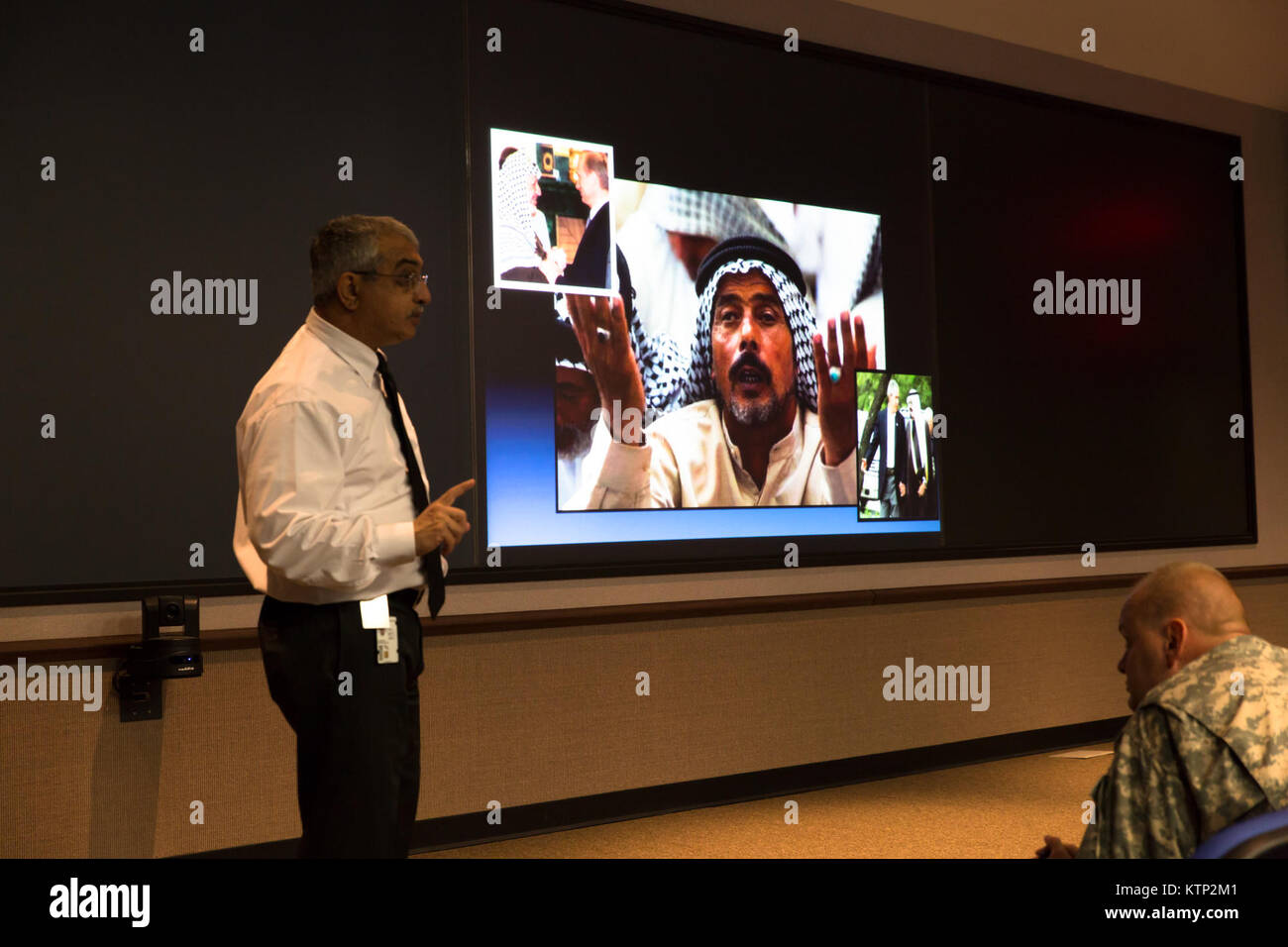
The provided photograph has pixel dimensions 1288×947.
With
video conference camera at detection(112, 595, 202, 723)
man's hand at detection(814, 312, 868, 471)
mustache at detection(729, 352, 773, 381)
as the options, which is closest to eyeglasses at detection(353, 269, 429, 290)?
video conference camera at detection(112, 595, 202, 723)

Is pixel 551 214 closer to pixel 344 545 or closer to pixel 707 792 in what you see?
pixel 707 792

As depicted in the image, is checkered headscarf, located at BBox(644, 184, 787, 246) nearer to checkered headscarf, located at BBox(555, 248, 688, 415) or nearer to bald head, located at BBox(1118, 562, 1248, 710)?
checkered headscarf, located at BBox(555, 248, 688, 415)

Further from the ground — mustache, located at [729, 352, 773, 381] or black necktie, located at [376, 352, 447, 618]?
mustache, located at [729, 352, 773, 381]

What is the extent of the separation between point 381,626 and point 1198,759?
1.24 metres

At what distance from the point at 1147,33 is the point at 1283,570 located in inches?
119

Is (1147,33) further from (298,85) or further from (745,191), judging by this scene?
(298,85)

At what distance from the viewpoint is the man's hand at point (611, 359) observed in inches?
171

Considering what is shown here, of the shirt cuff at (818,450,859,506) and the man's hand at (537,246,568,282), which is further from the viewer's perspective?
the shirt cuff at (818,450,859,506)

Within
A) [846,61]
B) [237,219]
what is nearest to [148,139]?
[237,219]

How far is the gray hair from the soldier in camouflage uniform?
56.2 inches

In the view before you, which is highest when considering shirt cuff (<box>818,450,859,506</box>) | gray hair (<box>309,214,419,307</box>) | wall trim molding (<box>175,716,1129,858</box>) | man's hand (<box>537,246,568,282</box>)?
man's hand (<box>537,246,568,282</box>)

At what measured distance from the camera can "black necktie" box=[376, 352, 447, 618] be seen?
2102mm

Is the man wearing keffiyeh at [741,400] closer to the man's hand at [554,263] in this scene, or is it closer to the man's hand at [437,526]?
the man's hand at [554,263]

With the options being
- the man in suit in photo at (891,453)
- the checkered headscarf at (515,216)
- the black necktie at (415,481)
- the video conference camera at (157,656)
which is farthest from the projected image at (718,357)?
the black necktie at (415,481)
